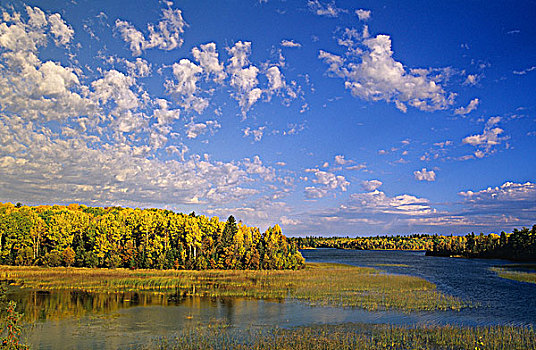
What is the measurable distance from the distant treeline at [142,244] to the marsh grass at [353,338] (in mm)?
57023

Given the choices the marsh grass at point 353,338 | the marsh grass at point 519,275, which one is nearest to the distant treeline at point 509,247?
the marsh grass at point 519,275

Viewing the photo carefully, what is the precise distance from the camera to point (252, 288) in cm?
5794

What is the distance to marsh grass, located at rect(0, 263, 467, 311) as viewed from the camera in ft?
149

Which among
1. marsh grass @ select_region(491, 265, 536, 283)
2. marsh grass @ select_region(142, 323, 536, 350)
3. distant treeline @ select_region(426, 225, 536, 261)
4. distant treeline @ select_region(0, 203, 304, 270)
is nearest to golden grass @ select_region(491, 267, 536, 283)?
marsh grass @ select_region(491, 265, 536, 283)

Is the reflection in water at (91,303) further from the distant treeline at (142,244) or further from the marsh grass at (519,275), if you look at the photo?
the marsh grass at (519,275)

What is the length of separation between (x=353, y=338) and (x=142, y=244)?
69887mm

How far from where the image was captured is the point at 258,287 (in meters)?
59.0

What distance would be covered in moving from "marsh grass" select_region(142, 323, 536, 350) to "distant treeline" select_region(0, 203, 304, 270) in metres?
57.0

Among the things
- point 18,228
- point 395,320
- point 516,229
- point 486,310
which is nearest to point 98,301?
point 395,320

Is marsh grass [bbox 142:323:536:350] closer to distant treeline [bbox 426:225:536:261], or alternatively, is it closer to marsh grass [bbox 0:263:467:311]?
marsh grass [bbox 0:263:467:311]

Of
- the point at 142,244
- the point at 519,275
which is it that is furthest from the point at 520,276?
the point at 142,244

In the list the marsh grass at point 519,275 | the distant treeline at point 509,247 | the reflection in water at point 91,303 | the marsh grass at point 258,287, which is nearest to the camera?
the reflection in water at point 91,303

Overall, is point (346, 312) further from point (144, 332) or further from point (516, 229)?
point (516, 229)

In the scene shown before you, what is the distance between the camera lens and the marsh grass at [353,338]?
27062 millimetres
